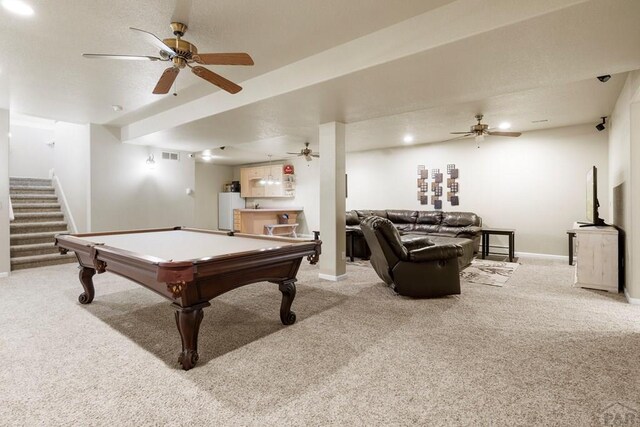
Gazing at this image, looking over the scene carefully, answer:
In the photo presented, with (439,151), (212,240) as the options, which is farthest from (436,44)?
(439,151)

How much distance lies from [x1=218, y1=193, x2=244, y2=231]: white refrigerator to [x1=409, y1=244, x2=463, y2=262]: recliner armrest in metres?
8.47

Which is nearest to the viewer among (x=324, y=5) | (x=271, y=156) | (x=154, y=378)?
(x=154, y=378)

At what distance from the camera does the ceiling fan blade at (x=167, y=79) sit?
269 centimetres

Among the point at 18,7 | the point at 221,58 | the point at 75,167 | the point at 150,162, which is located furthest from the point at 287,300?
the point at 75,167

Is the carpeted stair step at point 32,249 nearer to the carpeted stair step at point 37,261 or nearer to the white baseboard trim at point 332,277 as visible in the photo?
the carpeted stair step at point 37,261

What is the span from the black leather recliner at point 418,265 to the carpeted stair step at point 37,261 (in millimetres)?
5742

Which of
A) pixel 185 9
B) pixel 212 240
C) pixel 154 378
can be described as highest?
pixel 185 9

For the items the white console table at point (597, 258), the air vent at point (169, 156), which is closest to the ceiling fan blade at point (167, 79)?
the air vent at point (169, 156)

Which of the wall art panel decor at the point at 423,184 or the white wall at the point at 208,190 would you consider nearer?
the wall art panel decor at the point at 423,184

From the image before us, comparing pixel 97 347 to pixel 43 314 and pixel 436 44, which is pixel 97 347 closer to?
pixel 43 314

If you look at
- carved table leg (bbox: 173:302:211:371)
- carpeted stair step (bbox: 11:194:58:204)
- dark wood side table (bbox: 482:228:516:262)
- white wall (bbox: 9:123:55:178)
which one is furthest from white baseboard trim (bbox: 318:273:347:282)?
white wall (bbox: 9:123:55:178)

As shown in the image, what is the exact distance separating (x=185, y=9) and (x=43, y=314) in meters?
3.29

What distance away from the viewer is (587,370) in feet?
Answer: 6.98

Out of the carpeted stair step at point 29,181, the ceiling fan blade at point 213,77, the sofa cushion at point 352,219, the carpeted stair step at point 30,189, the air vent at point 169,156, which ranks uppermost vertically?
the air vent at point 169,156
